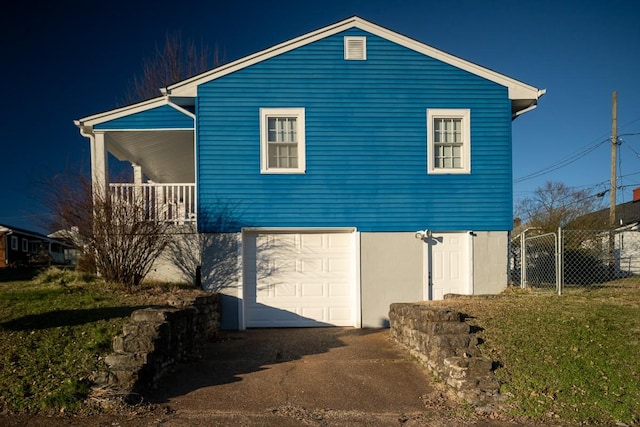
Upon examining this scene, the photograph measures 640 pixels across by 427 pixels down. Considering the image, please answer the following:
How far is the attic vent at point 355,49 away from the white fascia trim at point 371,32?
0.86ft

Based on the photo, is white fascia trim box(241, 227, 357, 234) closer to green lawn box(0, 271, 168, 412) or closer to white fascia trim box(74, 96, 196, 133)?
green lawn box(0, 271, 168, 412)

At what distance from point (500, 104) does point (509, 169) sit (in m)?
1.61

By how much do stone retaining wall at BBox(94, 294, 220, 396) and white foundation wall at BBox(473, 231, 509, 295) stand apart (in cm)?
675

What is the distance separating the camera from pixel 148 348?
6176mm

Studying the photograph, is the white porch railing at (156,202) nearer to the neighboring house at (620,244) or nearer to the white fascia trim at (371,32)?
the white fascia trim at (371,32)

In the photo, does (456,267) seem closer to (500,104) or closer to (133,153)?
(500,104)

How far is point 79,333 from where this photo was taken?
6762 millimetres

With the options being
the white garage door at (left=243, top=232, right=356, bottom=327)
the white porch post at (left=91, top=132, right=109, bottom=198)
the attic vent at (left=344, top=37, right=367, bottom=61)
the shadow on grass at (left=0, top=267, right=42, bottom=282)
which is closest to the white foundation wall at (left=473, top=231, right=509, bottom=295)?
the white garage door at (left=243, top=232, right=356, bottom=327)

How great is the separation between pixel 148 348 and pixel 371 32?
28.7 feet

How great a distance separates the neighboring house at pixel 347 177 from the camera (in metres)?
11.0

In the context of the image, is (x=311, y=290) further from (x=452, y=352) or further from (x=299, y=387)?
(x=452, y=352)

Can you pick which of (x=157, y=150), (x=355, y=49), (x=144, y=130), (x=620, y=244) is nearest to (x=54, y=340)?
(x=144, y=130)

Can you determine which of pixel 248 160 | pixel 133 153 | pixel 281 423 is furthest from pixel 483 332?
pixel 133 153

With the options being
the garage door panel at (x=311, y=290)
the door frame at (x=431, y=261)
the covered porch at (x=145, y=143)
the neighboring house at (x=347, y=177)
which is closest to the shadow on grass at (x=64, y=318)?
the covered porch at (x=145, y=143)
